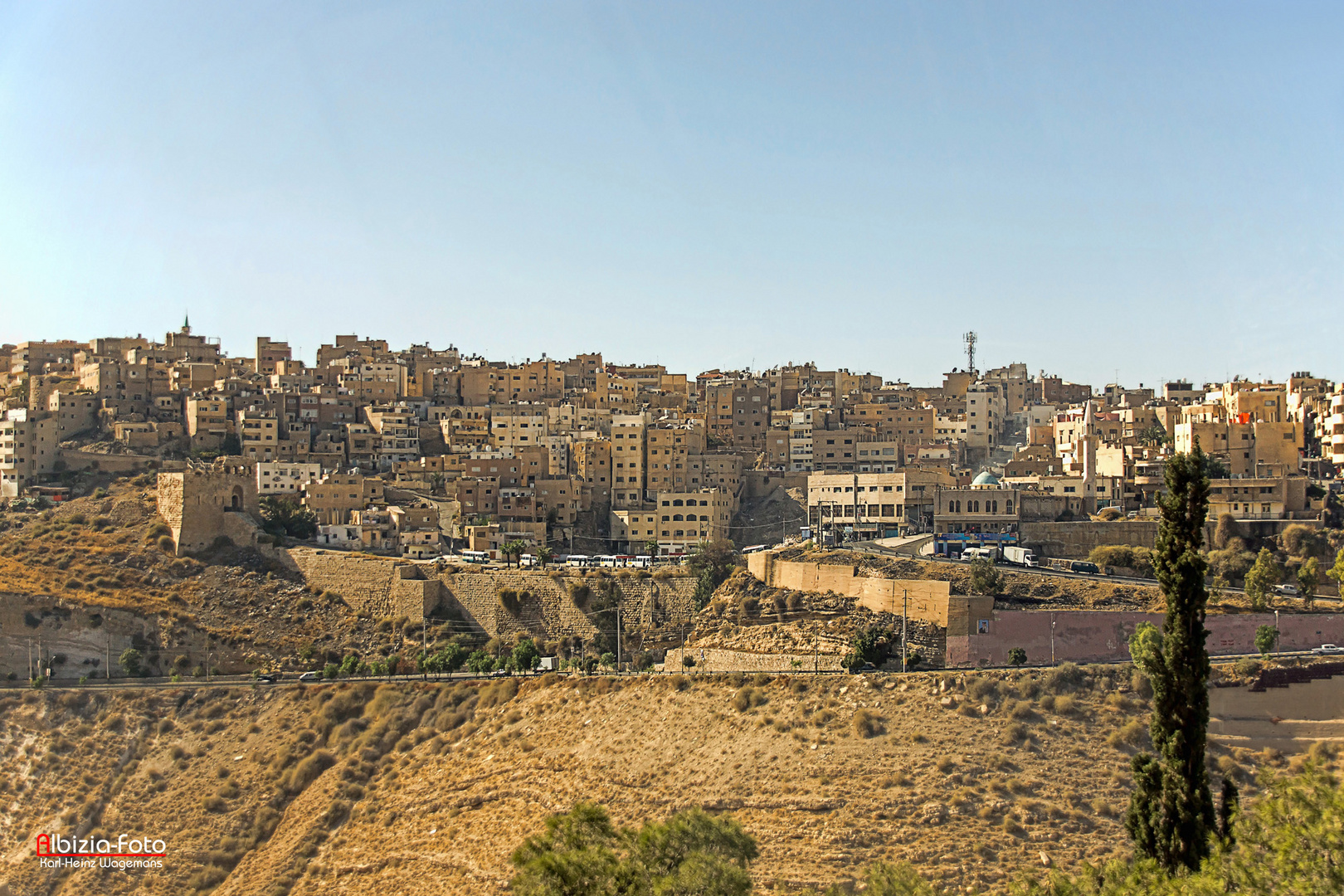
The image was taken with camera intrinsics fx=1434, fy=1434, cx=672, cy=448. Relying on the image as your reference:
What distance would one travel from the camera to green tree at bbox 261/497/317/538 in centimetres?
6231

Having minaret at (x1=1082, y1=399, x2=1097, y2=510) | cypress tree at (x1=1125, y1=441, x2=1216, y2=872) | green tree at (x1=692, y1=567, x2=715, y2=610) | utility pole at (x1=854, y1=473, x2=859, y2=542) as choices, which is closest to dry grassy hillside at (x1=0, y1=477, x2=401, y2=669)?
green tree at (x1=692, y1=567, x2=715, y2=610)

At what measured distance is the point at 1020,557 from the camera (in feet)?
171

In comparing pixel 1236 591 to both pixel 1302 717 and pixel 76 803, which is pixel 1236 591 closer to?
pixel 1302 717

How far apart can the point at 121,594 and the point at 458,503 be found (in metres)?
15.4

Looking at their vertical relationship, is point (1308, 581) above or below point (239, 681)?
above

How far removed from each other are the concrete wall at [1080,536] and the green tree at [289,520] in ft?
99.1

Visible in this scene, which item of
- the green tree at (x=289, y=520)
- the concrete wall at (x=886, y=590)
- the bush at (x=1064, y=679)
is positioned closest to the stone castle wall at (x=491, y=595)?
the concrete wall at (x=886, y=590)

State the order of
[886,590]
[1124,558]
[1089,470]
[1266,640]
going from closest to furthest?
[1266,640] → [886,590] → [1124,558] → [1089,470]

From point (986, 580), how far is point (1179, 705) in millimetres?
23663

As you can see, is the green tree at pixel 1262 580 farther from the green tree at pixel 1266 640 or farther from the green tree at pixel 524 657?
the green tree at pixel 524 657

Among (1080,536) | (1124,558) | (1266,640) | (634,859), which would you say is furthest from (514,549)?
(634,859)

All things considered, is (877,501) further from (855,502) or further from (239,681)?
(239,681)

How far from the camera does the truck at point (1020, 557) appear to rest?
51366mm

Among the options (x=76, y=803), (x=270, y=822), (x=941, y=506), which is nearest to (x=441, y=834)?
(x=270, y=822)
